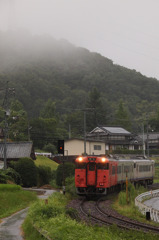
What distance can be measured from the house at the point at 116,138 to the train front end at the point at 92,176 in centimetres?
6689

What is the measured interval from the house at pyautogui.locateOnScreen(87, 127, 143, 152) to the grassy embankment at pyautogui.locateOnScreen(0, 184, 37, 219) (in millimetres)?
66906

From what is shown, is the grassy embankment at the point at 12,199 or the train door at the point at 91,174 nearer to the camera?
the grassy embankment at the point at 12,199

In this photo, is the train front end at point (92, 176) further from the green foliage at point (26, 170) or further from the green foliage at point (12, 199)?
the green foliage at point (26, 170)

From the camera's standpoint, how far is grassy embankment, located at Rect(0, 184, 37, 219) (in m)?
25.2

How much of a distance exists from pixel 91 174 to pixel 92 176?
162 millimetres

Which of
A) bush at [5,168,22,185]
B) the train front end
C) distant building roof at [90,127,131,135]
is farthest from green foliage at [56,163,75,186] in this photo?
distant building roof at [90,127,131,135]

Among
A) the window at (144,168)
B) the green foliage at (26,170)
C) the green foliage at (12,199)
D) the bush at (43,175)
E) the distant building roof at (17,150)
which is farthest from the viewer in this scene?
the distant building roof at (17,150)

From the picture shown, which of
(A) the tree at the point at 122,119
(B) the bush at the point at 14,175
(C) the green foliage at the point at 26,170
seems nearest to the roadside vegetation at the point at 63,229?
(B) the bush at the point at 14,175

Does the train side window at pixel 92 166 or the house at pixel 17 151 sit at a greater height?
the house at pixel 17 151

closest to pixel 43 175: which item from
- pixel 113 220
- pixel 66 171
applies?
pixel 66 171

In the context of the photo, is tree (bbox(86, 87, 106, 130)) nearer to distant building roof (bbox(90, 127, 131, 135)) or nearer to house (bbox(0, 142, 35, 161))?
distant building roof (bbox(90, 127, 131, 135))

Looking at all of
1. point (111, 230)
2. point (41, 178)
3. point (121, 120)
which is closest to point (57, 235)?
point (111, 230)

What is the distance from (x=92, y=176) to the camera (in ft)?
98.1

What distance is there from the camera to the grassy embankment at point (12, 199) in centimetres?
2523
